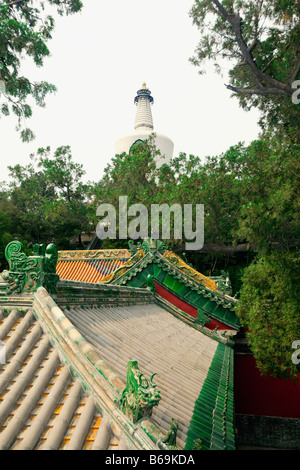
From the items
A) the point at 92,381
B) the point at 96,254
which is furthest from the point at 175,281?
the point at 92,381

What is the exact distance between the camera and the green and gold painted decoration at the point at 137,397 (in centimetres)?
182

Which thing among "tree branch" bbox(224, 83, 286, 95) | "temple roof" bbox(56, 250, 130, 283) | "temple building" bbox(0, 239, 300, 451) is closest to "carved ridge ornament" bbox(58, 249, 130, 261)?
"temple roof" bbox(56, 250, 130, 283)

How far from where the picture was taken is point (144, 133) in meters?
33.0

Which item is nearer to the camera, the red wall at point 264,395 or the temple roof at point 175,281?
the temple roof at point 175,281

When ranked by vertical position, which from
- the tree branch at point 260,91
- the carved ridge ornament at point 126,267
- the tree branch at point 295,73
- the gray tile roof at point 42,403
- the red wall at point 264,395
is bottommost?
the red wall at point 264,395

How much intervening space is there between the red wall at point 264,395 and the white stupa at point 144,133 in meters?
22.4

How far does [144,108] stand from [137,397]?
129 ft

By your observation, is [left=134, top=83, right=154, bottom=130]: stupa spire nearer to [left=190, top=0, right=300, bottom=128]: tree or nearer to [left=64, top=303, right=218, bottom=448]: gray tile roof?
[left=190, top=0, right=300, bottom=128]: tree

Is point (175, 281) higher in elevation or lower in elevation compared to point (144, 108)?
lower

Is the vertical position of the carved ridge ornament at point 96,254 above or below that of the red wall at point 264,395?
above

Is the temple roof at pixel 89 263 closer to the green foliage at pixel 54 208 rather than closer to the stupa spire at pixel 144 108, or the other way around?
the green foliage at pixel 54 208

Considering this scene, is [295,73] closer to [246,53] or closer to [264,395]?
[246,53]

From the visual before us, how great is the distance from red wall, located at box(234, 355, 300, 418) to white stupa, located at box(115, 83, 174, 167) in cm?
2240

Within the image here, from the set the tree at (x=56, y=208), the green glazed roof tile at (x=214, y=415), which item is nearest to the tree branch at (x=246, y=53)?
the green glazed roof tile at (x=214, y=415)
